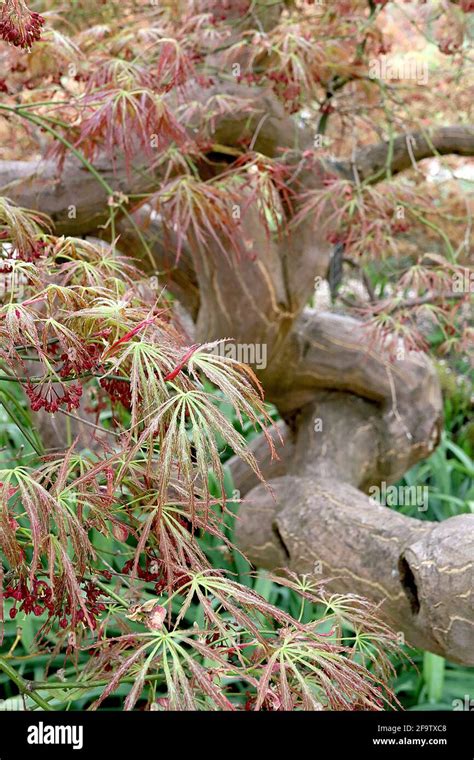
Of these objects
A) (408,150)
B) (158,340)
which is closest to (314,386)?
(408,150)

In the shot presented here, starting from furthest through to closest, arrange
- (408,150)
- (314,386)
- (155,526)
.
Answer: (314,386), (408,150), (155,526)

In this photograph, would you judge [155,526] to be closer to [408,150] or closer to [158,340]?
[158,340]

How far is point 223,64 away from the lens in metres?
1.85

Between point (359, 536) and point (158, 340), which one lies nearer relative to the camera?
point (158, 340)

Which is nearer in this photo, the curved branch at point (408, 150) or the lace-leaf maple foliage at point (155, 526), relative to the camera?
the lace-leaf maple foliage at point (155, 526)

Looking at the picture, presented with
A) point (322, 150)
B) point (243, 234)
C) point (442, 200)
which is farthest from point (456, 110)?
point (243, 234)

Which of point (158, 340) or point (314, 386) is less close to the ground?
point (158, 340)

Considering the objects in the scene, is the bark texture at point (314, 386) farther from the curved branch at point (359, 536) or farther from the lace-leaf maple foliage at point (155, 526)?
the lace-leaf maple foliage at point (155, 526)

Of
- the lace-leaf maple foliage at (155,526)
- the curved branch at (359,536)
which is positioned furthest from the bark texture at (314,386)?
the lace-leaf maple foliage at (155,526)

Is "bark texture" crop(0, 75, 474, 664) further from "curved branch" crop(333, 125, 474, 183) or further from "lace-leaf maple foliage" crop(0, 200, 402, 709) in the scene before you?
"lace-leaf maple foliage" crop(0, 200, 402, 709)

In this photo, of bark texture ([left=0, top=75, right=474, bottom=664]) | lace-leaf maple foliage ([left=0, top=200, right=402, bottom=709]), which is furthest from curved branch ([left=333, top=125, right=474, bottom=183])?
lace-leaf maple foliage ([left=0, top=200, right=402, bottom=709])

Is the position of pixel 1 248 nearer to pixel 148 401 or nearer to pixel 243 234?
pixel 148 401

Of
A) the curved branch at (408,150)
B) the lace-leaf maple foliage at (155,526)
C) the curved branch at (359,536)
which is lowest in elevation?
the curved branch at (359,536)

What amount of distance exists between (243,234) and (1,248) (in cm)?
95
